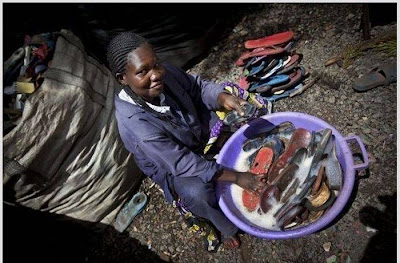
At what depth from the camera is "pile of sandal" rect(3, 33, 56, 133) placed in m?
1.78

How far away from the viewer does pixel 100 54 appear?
121 inches

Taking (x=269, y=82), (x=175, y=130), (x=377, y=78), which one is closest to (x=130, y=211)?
(x=175, y=130)

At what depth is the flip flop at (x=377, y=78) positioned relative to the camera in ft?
7.63

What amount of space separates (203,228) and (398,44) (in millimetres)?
2028

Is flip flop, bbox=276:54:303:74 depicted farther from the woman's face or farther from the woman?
the woman's face

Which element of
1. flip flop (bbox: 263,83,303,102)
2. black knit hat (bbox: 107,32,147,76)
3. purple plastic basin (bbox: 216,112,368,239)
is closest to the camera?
black knit hat (bbox: 107,32,147,76)

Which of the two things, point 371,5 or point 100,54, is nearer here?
point 371,5

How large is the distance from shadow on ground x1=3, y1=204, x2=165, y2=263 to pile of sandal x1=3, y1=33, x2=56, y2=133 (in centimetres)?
81

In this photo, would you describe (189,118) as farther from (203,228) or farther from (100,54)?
(100,54)

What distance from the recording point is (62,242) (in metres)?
2.49

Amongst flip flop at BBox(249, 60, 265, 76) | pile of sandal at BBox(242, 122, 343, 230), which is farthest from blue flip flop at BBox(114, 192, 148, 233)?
flip flop at BBox(249, 60, 265, 76)

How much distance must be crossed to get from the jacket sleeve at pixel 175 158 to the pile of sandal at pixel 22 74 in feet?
2.30

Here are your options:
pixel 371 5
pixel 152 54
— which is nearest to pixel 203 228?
pixel 152 54

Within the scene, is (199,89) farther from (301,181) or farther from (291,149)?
(301,181)
